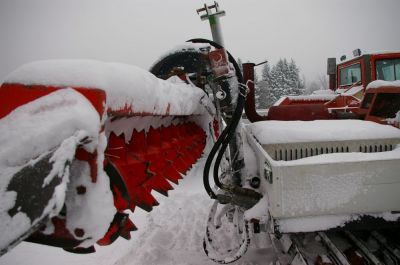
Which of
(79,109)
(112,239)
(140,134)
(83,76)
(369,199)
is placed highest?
(83,76)

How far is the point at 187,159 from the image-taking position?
258 centimetres

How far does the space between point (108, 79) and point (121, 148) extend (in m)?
0.42

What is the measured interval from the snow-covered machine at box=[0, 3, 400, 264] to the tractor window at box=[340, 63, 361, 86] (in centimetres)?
446

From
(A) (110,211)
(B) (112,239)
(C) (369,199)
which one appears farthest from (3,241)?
(C) (369,199)

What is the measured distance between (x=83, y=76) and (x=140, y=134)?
76 cm

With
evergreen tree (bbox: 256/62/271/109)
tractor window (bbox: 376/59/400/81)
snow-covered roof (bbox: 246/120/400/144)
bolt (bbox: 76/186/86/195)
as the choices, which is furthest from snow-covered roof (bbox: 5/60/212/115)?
evergreen tree (bbox: 256/62/271/109)

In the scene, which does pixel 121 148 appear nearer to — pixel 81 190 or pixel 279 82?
pixel 81 190

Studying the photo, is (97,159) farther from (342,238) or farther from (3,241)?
(342,238)

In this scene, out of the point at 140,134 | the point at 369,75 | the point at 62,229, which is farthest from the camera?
the point at 369,75

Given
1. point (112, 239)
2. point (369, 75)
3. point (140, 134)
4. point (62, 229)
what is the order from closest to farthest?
1. point (62, 229)
2. point (112, 239)
3. point (140, 134)
4. point (369, 75)

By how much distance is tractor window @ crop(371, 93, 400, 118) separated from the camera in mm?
3281

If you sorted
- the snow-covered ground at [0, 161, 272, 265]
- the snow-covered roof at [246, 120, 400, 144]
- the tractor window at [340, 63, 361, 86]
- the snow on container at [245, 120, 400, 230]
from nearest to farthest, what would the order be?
1. the snow on container at [245, 120, 400, 230]
2. the snow-covered roof at [246, 120, 400, 144]
3. the snow-covered ground at [0, 161, 272, 265]
4. the tractor window at [340, 63, 361, 86]

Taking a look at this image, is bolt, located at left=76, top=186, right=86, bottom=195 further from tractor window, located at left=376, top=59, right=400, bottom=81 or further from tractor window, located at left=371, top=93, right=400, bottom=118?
tractor window, located at left=376, top=59, right=400, bottom=81

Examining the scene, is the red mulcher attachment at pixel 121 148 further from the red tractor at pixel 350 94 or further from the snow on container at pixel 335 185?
the red tractor at pixel 350 94
